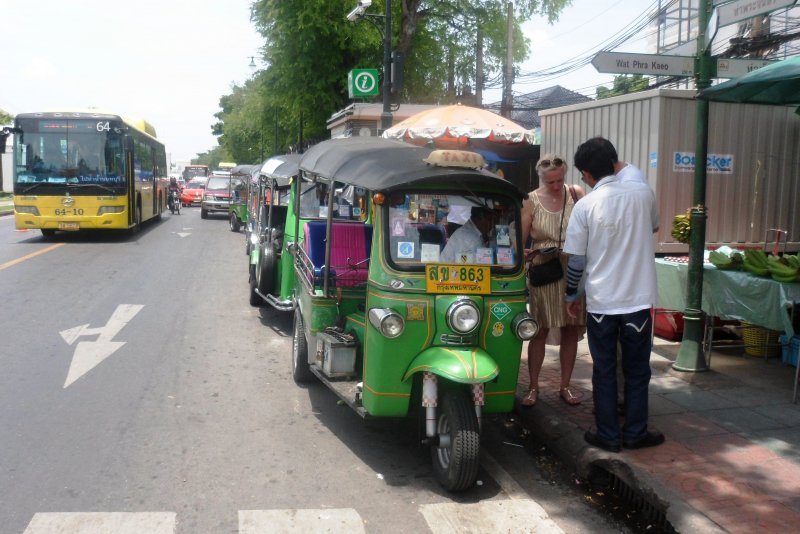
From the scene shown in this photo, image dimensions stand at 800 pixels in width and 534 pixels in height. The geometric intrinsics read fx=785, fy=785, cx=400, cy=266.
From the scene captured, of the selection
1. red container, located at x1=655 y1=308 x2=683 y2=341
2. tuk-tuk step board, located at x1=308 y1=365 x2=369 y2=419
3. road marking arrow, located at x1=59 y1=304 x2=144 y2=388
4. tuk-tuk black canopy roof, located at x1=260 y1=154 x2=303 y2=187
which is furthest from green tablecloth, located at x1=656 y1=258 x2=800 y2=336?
road marking arrow, located at x1=59 y1=304 x2=144 y2=388

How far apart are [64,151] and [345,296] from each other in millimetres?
A: 14269

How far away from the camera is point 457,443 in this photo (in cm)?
486

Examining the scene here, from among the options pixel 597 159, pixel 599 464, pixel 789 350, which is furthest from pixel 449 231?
pixel 789 350

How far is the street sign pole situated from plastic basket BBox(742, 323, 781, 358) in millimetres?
942

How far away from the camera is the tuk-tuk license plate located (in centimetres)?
530

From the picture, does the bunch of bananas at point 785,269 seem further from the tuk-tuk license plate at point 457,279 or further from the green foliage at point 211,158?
the green foliage at point 211,158

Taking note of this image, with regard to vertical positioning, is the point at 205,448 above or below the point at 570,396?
below

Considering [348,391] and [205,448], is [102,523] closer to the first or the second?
[205,448]

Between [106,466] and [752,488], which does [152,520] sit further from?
[752,488]

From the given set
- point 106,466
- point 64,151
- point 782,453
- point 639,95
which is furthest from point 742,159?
point 64,151

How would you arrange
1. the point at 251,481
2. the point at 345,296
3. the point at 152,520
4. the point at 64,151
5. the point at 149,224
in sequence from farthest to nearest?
the point at 149,224, the point at 64,151, the point at 345,296, the point at 251,481, the point at 152,520

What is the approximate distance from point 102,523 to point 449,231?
2.88 metres

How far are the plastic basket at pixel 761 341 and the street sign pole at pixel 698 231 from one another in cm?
94

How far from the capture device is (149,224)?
87.4 ft
